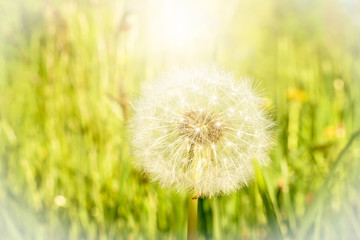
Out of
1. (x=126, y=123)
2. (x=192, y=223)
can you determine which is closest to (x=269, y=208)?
(x=192, y=223)

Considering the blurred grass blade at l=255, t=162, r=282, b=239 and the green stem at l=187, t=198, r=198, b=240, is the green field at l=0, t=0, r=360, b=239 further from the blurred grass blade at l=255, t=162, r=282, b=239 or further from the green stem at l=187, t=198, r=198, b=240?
the green stem at l=187, t=198, r=198, b=240

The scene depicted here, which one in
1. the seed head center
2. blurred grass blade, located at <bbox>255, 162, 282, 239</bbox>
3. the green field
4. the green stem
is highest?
the green field

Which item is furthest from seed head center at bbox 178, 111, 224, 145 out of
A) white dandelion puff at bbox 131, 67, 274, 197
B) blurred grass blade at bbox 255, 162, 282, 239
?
blurred grass blade at bbox 255, 162, 282, 239

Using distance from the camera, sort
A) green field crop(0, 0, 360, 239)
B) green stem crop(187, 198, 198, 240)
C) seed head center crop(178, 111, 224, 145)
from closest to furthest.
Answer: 1. green stem crop(187, 198, 198, 240)
2. seed head center crop(178, 111, 224, 145)
3. green field crop(0, 0, 360, 239)

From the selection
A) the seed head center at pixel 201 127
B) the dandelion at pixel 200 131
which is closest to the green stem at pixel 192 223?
the dandelion at pixel 200 131

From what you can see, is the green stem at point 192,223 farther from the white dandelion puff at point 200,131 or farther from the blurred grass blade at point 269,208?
the blurred grass blade at point 269,208

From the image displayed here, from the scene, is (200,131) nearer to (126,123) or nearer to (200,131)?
(200,131)
